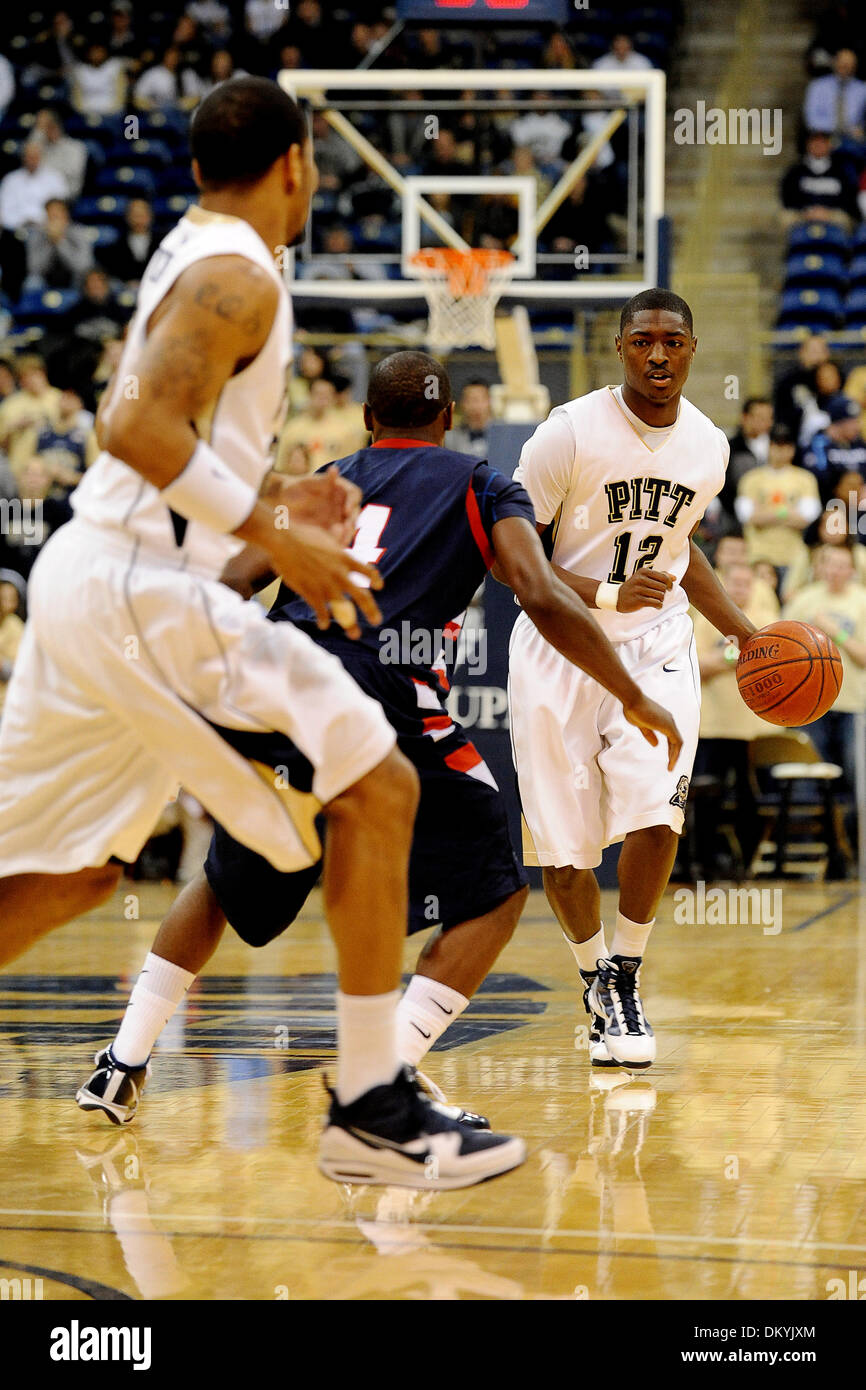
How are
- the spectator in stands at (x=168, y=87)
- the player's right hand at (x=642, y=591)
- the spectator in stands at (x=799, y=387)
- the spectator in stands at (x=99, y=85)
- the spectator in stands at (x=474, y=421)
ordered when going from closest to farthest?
the player's right hand at (x=642, y=591) < the spectator in stands at (x=474, y=421) < the spectator in stands at (x=799, y=387) < the spectator in stands at (x=168, y=87) < the spectator in stands at (x=99, y=85)

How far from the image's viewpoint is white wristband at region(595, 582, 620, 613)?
476cm

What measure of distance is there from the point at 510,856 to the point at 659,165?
25.9 feet

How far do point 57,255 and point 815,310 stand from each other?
6.59 metres

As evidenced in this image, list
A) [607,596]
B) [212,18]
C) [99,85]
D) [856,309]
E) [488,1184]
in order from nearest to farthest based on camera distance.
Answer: [488,1184]
[607,596]
[856,309]
[99,85]
[212,18]

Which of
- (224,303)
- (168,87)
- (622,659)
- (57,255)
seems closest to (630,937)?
(622,659)

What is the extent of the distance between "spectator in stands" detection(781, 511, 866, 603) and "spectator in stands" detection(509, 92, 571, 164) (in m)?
4.29

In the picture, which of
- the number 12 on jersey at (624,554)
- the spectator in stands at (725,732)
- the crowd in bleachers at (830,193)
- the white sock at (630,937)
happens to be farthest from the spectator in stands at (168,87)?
the white sock at (630,937)

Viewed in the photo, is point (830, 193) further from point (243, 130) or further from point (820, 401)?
point (243, 130)

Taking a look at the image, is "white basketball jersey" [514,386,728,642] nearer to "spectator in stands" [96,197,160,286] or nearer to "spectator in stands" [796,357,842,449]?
"spectator in stands" [796,357,842,449]

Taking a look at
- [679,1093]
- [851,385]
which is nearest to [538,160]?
[851,385]

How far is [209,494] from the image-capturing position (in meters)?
2.81

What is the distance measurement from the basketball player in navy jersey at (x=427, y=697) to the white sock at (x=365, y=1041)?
0.84m

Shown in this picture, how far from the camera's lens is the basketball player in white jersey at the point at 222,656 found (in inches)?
112

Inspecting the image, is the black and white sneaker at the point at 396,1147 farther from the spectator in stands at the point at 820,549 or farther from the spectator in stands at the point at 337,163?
the spectator in stands at the point at 337,163
